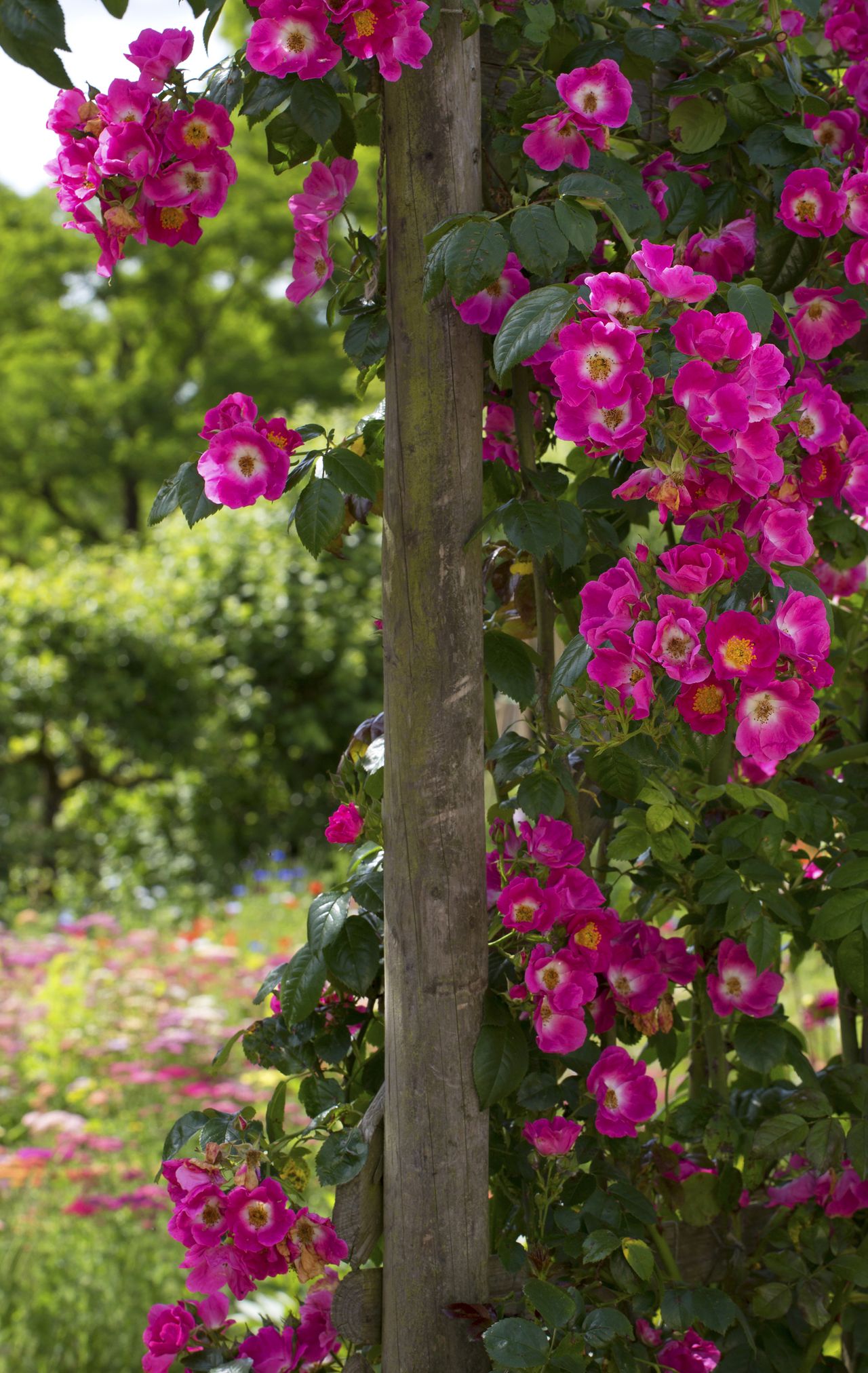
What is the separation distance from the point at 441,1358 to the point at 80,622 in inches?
182

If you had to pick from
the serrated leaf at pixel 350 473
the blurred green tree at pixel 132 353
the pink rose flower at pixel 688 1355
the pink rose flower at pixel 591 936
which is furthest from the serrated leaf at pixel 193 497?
the blurred green tree at pixel 132 353

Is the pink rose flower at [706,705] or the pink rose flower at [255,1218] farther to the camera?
the pink rose flower at [255,1218]

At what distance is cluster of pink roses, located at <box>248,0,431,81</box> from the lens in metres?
1.08

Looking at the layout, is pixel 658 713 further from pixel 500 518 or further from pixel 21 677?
pixel 21 677

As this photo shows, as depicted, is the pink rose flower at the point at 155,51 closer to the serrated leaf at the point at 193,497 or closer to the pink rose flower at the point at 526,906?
the serrated leaf at the point at 193,497

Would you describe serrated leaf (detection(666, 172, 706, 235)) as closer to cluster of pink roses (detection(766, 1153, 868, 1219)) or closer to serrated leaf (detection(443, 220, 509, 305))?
serrated leaf (detection(443, 220, 509, 305))

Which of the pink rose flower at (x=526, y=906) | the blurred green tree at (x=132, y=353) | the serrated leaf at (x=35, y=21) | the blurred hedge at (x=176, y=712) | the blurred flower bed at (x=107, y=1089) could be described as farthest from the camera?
the blurred green tree at (x=132, y=353)

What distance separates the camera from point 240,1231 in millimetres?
1204

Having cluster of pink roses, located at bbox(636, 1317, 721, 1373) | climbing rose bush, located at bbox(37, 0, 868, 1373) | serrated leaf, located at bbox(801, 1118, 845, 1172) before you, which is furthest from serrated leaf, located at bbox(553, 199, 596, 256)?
cluster of pink roses, located at bbox(636, 1317, 721, 1373)

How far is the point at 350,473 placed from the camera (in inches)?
46.1

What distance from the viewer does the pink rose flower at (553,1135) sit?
128 centimetres

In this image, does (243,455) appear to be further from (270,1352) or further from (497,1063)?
(270,1352)

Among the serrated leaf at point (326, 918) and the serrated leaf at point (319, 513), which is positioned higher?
the serrated leaf at point (319, 513)

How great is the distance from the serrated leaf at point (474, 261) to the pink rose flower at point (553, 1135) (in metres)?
0.82
